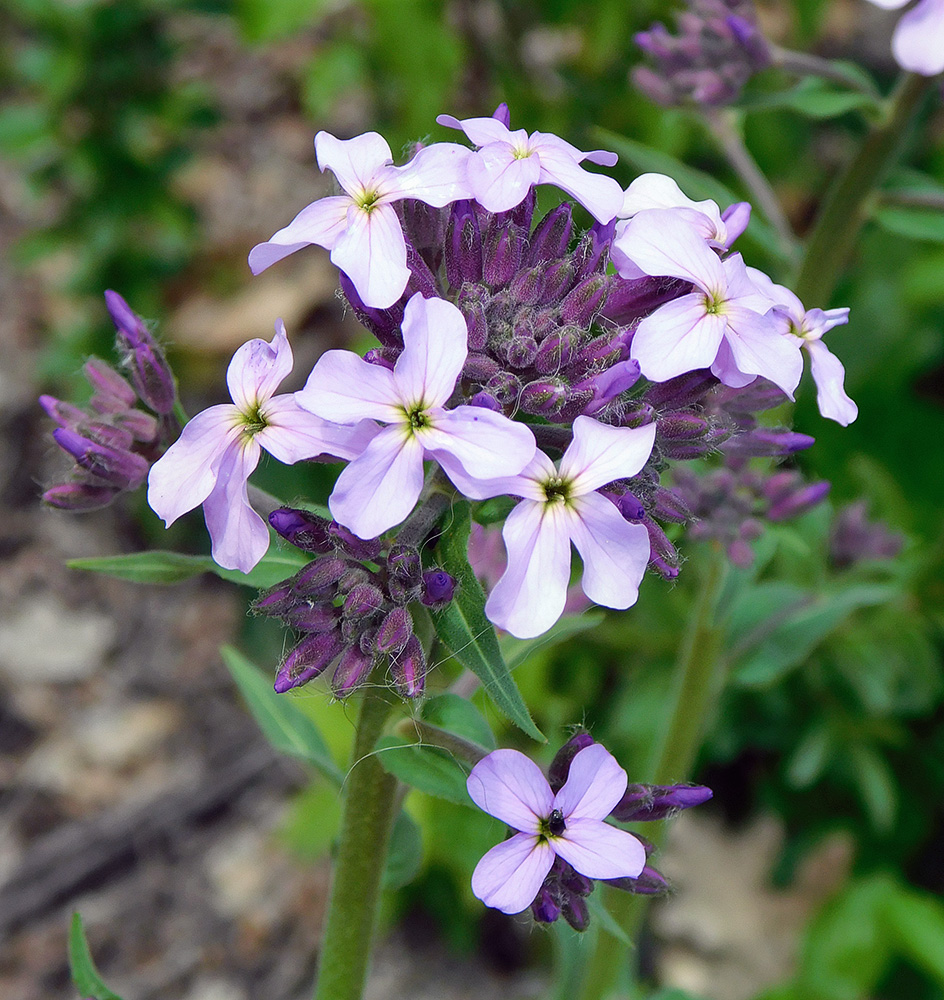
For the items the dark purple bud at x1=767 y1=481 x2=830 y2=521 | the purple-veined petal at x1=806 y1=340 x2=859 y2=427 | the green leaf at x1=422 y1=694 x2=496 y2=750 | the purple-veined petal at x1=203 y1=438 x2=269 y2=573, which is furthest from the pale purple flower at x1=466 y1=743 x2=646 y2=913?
the dark purple bud at x1=767 y1=481 x2=830 y2=521

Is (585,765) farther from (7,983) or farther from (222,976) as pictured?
(7,983)

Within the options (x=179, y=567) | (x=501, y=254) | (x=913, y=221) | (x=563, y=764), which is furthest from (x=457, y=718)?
(x=913, y=221)

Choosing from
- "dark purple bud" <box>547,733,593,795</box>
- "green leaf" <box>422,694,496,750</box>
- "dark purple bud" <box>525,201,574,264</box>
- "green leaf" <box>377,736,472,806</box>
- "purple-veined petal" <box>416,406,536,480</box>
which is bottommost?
"green leaf" <box>377,736,472,806</box>

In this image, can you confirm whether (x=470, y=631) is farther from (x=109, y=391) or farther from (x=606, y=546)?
(x=109, y=391)

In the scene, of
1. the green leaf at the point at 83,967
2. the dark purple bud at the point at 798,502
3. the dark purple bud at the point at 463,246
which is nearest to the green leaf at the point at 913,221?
the dark purple bud at the point at 798,502

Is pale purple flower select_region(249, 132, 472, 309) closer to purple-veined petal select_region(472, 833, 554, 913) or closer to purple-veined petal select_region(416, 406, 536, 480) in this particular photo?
purple-veined petal select_region(416, 406, 536, 480)
